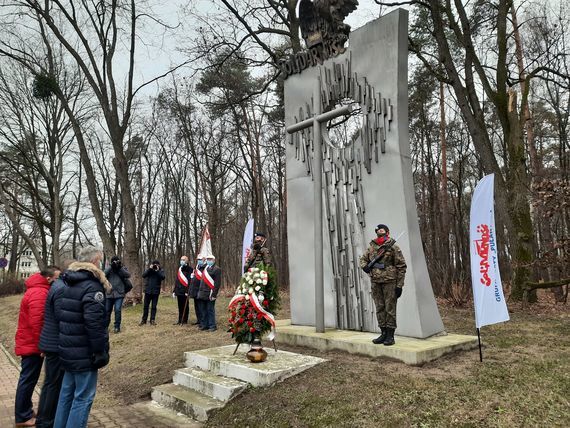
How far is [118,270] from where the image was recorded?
10.3 metres

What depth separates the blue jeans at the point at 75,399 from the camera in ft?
13.3

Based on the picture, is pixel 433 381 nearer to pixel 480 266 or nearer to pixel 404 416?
pixel 404 416

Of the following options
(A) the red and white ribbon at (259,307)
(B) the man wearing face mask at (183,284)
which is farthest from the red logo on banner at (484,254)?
(B) the man wearing face mask at (183,284)

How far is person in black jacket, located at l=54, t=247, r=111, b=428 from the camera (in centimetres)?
399

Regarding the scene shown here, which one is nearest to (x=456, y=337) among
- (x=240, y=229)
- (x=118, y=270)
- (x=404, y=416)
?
(x=404, y=416)

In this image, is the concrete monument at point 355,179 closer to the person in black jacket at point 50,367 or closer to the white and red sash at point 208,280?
the white and red sash at point 208,280

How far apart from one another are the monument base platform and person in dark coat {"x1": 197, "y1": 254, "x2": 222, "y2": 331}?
2.86 meters

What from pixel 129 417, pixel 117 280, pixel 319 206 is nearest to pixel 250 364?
pixel 129 417

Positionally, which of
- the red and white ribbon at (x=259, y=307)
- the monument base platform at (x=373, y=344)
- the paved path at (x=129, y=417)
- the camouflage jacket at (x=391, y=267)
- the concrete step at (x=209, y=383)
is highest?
the camouflage jacket at (x=391, y=267)

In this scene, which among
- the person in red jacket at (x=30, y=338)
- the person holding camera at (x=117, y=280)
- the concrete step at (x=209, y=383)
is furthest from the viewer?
the person holding camera at (x=117, y=280)

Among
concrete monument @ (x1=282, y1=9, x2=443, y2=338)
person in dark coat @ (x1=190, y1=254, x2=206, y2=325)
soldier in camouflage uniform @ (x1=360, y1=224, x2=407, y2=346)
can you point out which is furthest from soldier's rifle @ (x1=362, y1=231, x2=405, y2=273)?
person in dark coat @ (x1=190, y1=254, x2=206, y2=325)

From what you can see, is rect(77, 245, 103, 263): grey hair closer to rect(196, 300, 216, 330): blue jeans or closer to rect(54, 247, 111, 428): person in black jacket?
rect(54, 247, 111, 428): person in black jacket

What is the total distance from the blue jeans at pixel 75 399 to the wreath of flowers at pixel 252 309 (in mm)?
2307

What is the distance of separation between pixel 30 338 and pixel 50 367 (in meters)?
0.69
